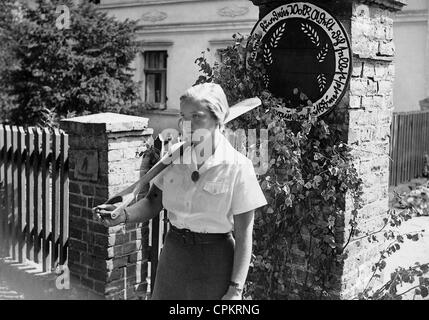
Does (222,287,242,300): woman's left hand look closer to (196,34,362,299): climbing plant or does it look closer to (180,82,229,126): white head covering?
(180,82,229,126): white head covering

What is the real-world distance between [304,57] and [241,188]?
1437mm

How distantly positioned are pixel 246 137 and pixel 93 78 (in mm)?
9853

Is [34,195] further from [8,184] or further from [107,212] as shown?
[107,212]

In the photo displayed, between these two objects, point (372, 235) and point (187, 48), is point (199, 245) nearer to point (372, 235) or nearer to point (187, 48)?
point (372, 235)

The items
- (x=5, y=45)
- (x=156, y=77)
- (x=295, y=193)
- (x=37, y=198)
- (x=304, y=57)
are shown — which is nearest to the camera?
(x=295, y=193)

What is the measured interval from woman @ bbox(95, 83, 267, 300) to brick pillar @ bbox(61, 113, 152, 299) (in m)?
1.24

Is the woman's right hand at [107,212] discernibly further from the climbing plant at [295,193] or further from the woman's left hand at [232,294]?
the climbing plant at [295,193]

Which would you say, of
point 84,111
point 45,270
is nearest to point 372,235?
point 45,270

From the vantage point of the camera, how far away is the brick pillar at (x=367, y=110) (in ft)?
11.1

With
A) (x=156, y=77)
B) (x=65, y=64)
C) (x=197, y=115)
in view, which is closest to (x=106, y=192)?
(x=197, y=115)

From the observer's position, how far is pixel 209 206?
2439 mm

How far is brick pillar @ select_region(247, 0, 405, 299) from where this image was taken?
3.39 m
